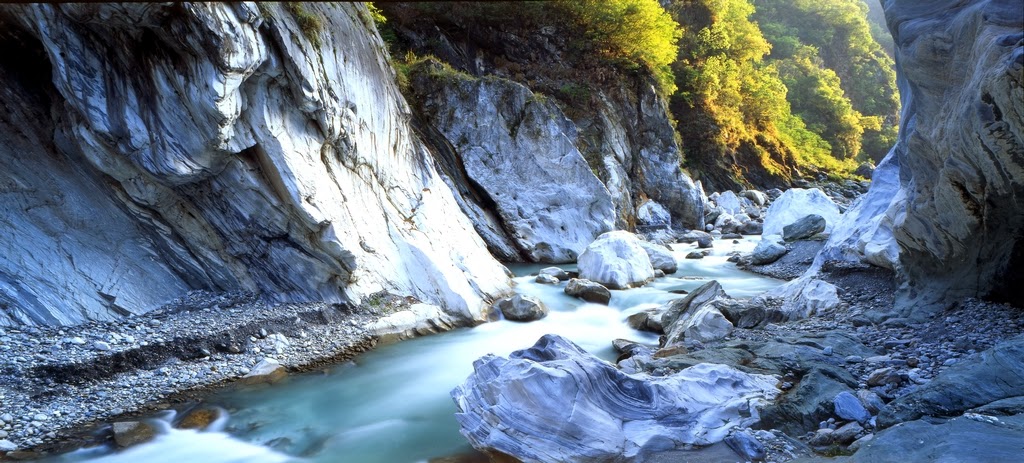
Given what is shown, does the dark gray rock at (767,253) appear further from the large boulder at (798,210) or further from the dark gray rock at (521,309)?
the dark gray rock at (521,309)

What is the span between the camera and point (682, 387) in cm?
601

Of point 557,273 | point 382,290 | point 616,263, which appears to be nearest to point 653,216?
point 557,273

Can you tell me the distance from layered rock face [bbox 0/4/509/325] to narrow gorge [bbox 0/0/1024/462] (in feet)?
0.13

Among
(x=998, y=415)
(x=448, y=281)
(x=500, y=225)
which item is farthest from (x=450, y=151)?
(x=998, y=415)

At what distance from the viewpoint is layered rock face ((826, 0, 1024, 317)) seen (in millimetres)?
5555

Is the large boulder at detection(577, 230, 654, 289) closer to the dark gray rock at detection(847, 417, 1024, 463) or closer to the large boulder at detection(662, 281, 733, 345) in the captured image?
the large boulder at detection(662, 281, 733, 345)

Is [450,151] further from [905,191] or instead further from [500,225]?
[905,191]

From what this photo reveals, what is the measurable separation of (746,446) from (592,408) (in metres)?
1.30

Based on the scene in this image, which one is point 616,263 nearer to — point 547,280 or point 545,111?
point 547,280

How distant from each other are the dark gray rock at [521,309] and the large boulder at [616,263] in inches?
103

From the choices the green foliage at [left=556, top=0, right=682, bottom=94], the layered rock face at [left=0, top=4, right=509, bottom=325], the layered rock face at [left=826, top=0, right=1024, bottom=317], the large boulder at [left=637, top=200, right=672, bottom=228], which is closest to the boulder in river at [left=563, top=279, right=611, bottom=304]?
the layered rock face at [left=0, top=4, right=509, bottom=325]

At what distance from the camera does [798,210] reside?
18.9m

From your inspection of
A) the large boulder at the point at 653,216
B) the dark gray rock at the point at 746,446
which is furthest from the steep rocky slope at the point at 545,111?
the dark gray rock at the point at 746,446

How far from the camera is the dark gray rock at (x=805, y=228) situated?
59.2ft
